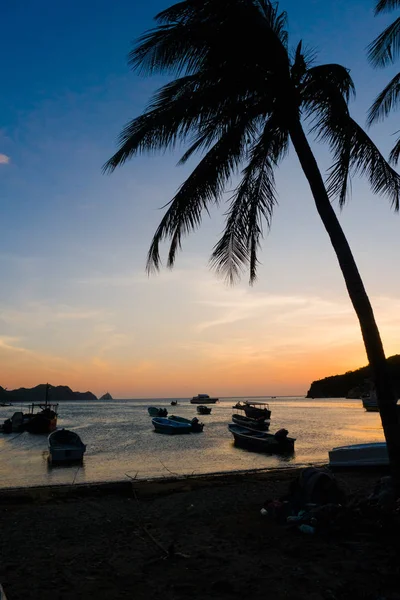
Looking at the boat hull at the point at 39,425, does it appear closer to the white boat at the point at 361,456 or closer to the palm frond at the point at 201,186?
the white boat at the point at 361,456

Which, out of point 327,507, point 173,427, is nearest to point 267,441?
point 173,427

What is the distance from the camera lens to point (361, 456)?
58.9 feet

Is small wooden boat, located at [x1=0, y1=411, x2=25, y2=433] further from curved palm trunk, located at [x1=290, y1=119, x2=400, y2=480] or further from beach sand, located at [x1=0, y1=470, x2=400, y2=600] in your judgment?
curved palm trunk, located at [x1=290, y1=119, x2=400, y2=480]

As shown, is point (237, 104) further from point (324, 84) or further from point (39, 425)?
point (39, 425)

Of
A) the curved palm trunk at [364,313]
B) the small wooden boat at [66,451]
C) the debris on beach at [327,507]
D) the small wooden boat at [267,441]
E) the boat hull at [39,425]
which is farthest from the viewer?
the boat hull at [39,425]

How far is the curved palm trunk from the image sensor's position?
23.4 ft

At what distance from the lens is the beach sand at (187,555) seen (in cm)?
591

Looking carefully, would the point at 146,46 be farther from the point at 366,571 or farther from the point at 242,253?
the point at 366,571

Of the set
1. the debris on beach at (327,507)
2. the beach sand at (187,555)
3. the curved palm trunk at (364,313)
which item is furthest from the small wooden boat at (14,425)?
the curved palm trunk at (364,313)

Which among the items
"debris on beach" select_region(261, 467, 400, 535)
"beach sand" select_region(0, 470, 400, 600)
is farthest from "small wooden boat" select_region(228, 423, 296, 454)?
"debris on beach" select_region(261, 467, 400, 535)

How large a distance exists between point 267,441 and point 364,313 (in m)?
28.4

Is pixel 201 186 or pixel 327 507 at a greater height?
pixel 201 186

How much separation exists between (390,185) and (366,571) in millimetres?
7100

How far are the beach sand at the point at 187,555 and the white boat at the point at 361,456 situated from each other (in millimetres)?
7672
